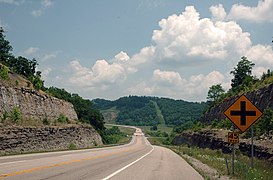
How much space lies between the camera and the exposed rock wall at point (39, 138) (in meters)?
37.1

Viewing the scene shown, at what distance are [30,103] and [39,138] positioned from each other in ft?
27.6

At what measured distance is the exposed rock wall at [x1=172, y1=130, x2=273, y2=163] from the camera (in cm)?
3699

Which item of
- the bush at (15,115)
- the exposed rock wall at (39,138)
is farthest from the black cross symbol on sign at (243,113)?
the bush at (15,115)

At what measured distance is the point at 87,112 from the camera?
4446 inches

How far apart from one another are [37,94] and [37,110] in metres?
3.47

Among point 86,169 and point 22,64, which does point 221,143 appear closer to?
point 86,169

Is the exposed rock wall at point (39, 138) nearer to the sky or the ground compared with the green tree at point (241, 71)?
nearer to the ground

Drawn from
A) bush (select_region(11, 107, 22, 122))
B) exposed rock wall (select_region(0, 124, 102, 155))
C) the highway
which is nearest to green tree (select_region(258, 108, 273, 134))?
the highway

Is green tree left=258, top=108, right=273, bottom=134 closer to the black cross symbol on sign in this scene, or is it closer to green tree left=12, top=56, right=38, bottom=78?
the black cross symbol on sign

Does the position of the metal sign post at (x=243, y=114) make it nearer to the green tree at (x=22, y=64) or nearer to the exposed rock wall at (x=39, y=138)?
the exposed rock wall at (x=39, y=138)

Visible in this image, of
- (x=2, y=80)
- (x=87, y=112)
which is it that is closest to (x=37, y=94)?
(x=2, y=80)

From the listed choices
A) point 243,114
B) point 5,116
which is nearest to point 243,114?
point 243,114

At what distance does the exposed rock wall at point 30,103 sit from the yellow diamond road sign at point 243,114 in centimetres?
3032

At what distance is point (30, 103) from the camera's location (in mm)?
52906
